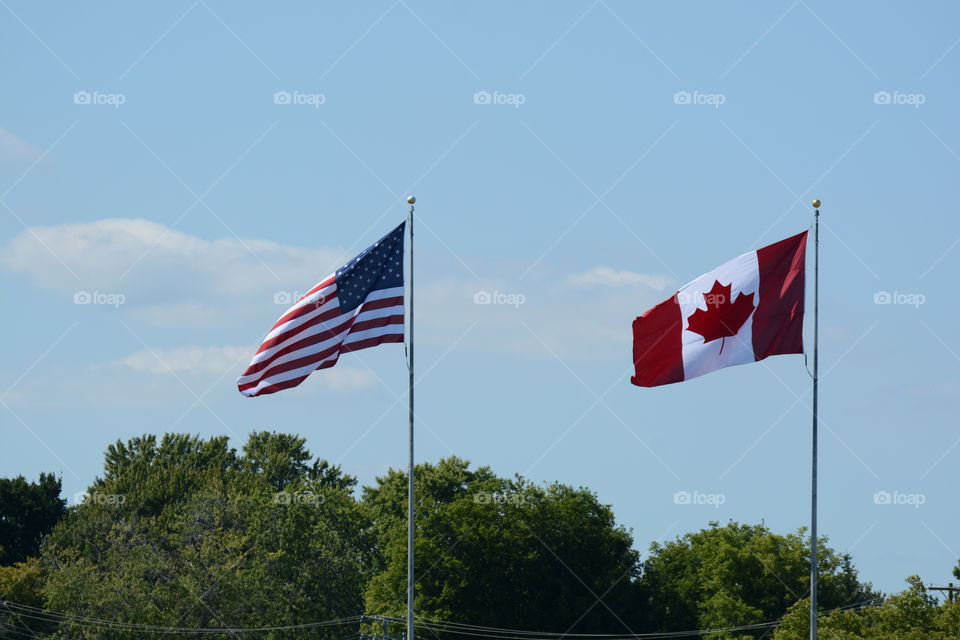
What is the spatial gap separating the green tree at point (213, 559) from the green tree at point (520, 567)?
4.34m

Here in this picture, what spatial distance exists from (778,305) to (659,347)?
277 centimetres

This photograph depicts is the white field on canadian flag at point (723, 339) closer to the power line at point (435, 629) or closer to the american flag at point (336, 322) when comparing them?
the american flag at point (336, 322)

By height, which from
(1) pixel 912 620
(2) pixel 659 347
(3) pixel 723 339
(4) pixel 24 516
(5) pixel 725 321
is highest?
(4) pixel 24 516

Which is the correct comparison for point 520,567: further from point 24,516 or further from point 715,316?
point 715,316

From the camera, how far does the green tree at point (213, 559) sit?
89812mm

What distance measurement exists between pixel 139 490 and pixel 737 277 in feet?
281

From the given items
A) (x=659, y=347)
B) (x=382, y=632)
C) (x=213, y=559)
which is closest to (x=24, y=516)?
(x=213, y=559)

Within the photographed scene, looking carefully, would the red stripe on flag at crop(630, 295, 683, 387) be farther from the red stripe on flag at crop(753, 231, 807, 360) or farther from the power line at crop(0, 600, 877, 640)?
the power line at crop(0, 600, 877, 640)

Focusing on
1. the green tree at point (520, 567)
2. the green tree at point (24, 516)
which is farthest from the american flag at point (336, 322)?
the green tree at point (24, 516)

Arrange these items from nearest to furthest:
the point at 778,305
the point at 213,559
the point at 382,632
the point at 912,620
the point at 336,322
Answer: the point at 778,305
the point at 336,322
the point at 912,620
the point at 382,632
the point at 213,559

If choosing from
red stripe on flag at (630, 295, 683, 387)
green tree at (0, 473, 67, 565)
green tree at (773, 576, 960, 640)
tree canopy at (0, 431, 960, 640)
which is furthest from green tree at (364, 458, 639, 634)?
red stripe on flag at (630, 295, 683, 387)

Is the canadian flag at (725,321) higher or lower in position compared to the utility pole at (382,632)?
higher

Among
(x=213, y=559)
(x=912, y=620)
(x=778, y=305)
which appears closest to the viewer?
(x=778, y=305)

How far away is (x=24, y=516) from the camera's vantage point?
115875 millimetres
